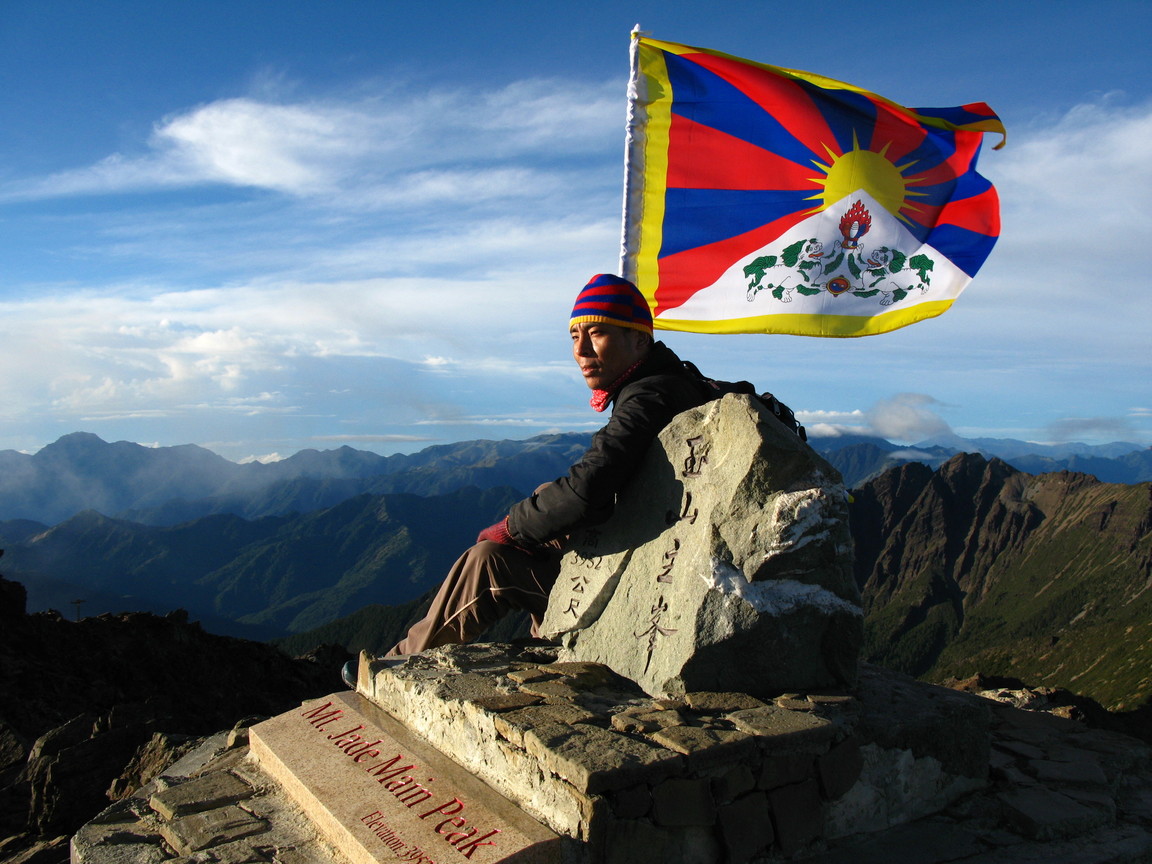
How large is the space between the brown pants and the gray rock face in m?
1.15

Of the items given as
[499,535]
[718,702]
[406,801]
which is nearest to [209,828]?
[406,801]

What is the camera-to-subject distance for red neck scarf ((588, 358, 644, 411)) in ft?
19.7

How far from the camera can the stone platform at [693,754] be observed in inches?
156

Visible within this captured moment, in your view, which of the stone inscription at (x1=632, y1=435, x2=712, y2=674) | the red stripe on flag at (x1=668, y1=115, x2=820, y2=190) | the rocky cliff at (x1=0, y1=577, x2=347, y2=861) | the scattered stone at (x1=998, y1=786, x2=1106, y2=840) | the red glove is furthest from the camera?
the red stripe on flag at (x1=668, y1=115, x2=820, y2=190)

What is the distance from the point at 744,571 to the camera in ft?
16.1

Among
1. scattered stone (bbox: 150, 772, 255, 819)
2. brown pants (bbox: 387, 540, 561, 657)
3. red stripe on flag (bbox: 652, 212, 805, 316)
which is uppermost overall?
red stripe on flag (bbox: 652, 212, 805, 316)

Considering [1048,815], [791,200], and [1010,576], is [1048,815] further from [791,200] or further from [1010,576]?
[1010,576]

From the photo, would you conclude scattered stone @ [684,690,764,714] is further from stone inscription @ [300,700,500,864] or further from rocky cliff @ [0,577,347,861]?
rocky cliff @ [0,577,347,861]

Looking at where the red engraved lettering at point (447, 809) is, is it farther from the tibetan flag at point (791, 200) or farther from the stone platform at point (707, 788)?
the tibetan flag at point (791, 200)

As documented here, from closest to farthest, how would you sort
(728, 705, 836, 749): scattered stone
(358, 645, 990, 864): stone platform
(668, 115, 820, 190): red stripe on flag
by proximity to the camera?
1. (358, 645, 990, 864): stone platform
2. (728, 705, 836, 749): scattered stone
3. (668, 115, 820, 190): red stripe on flag

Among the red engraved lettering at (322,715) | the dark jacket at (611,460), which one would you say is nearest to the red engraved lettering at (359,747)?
the red engraved lettering at (322,715)

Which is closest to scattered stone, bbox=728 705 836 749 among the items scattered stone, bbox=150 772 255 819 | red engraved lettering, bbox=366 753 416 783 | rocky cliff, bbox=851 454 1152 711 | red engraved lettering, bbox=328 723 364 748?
red engraved lettering, bbox=366 753 416 783

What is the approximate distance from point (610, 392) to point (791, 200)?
4.31 m

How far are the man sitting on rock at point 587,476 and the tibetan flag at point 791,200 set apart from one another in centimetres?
322
